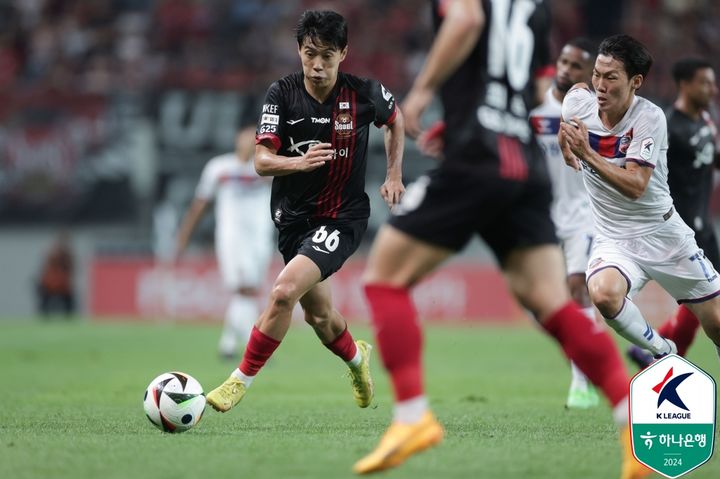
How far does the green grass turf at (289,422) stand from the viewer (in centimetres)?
557

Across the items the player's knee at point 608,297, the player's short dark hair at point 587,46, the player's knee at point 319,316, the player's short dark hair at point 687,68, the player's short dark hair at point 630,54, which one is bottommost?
the player's knee at point 319,316

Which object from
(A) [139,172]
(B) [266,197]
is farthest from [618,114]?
(A) [139,172]

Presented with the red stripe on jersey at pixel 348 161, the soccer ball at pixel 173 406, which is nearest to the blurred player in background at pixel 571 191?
the red stripe on jersey at pixel 348 161

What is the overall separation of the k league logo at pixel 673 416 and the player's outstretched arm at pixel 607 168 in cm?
99

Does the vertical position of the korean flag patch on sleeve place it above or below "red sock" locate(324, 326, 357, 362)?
above

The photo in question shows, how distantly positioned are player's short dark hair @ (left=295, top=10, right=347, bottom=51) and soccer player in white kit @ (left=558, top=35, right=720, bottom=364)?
143cm

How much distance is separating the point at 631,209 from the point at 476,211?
234 centimetres

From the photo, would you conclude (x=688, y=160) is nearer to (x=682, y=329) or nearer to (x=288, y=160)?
(x=682, y=329)

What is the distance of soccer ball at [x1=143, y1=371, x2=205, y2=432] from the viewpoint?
22.6 feet

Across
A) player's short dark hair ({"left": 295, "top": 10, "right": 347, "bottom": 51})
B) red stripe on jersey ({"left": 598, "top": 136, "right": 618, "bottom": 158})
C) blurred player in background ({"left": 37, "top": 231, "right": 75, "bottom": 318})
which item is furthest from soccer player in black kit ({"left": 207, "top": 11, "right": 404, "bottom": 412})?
blurred player in background ({"left": 37, "top": 231, "right": 75, "bottom": 318})

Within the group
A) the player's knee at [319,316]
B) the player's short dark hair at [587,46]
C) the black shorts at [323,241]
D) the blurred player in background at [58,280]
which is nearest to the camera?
the black shorts at [323,241]

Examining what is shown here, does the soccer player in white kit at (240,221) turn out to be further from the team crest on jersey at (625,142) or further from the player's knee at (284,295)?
the team crest on jersey at (625,142)

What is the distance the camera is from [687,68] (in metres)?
8.89

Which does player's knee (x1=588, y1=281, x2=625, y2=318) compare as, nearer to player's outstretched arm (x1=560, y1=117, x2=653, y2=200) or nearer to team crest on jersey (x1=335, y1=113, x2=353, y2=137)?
player's outstretched arm (x1=560, y1=117, x2=653, y2=200)
